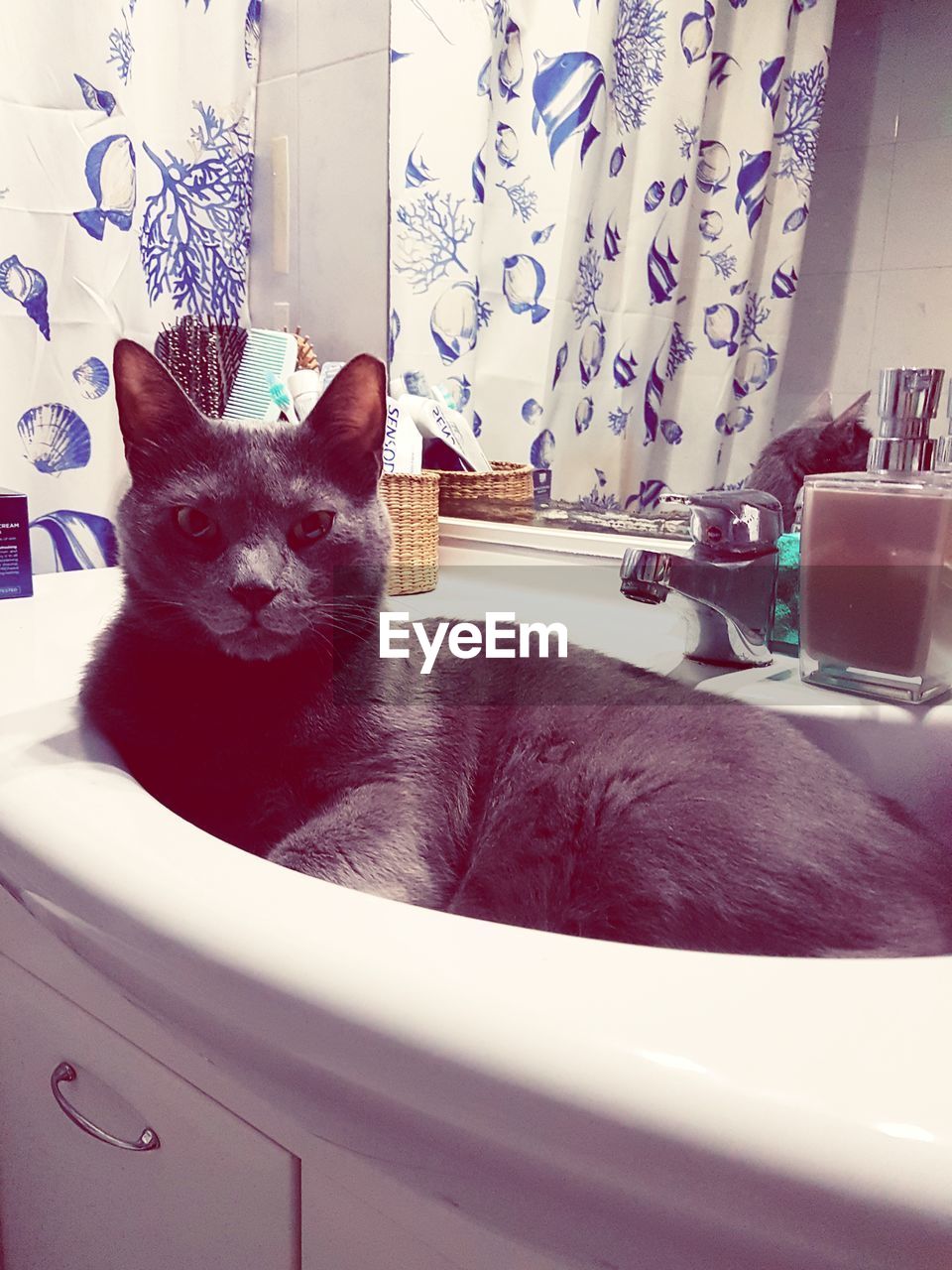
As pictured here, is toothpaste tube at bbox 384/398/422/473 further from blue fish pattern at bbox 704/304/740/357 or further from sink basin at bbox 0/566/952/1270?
sink basin at bbox 0/566/952/1270

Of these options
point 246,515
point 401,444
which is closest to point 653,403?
point 401,444

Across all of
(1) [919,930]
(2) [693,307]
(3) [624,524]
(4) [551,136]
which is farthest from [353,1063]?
(4) [551,136]

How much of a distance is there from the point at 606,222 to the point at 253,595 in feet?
2.79

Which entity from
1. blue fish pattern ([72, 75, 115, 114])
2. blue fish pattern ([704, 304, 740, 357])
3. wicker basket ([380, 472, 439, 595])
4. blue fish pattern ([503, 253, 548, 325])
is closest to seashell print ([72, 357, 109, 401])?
blue fish pattern ([72, 75, 115, 114])

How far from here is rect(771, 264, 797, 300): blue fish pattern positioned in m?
0.84

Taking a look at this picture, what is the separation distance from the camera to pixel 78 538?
1083mm

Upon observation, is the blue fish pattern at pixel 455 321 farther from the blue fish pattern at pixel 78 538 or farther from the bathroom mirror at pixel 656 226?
the blue fish pattern at pixel 78 538

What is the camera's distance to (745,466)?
898mm

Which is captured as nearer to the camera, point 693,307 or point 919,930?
point 919,930

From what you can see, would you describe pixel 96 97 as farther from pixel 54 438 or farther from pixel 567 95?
pixel 567 95

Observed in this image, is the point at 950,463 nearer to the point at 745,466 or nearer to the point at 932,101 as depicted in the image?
the point at 745,466

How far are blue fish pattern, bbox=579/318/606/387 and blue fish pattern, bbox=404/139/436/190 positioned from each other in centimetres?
30

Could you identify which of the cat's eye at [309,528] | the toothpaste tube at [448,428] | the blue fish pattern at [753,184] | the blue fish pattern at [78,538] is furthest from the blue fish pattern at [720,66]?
the blue fish pattern at [78,538]

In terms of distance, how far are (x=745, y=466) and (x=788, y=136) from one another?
33cm
